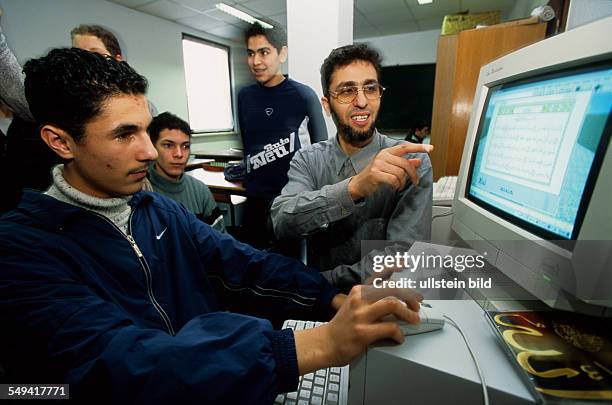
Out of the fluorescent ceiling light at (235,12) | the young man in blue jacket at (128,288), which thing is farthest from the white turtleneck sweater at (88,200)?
the fluorescent ceiling light at (235,12)

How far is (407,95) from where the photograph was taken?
5539 mm

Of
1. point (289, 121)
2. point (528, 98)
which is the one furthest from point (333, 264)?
point (289, 121)

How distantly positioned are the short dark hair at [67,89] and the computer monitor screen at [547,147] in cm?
90

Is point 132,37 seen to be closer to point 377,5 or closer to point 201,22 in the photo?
point 201,22

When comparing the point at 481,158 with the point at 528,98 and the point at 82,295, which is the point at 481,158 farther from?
the point at 82,295

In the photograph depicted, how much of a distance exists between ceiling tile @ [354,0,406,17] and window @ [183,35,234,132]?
10.2 ft

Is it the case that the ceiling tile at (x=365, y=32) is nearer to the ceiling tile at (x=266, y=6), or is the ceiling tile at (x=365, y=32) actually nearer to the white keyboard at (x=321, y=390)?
the ceiling tile at (x=266, y=6)

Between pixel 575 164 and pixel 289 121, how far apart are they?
145 cm

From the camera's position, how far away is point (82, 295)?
0.50 meters

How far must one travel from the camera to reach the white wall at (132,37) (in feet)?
11.3

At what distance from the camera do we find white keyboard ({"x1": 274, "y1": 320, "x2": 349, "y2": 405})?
490 mm

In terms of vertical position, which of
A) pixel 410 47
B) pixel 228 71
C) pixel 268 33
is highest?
pixel 410 47

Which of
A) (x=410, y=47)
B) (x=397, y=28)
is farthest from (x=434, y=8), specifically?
(x=410, y=47)

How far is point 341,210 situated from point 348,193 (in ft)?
0.17
